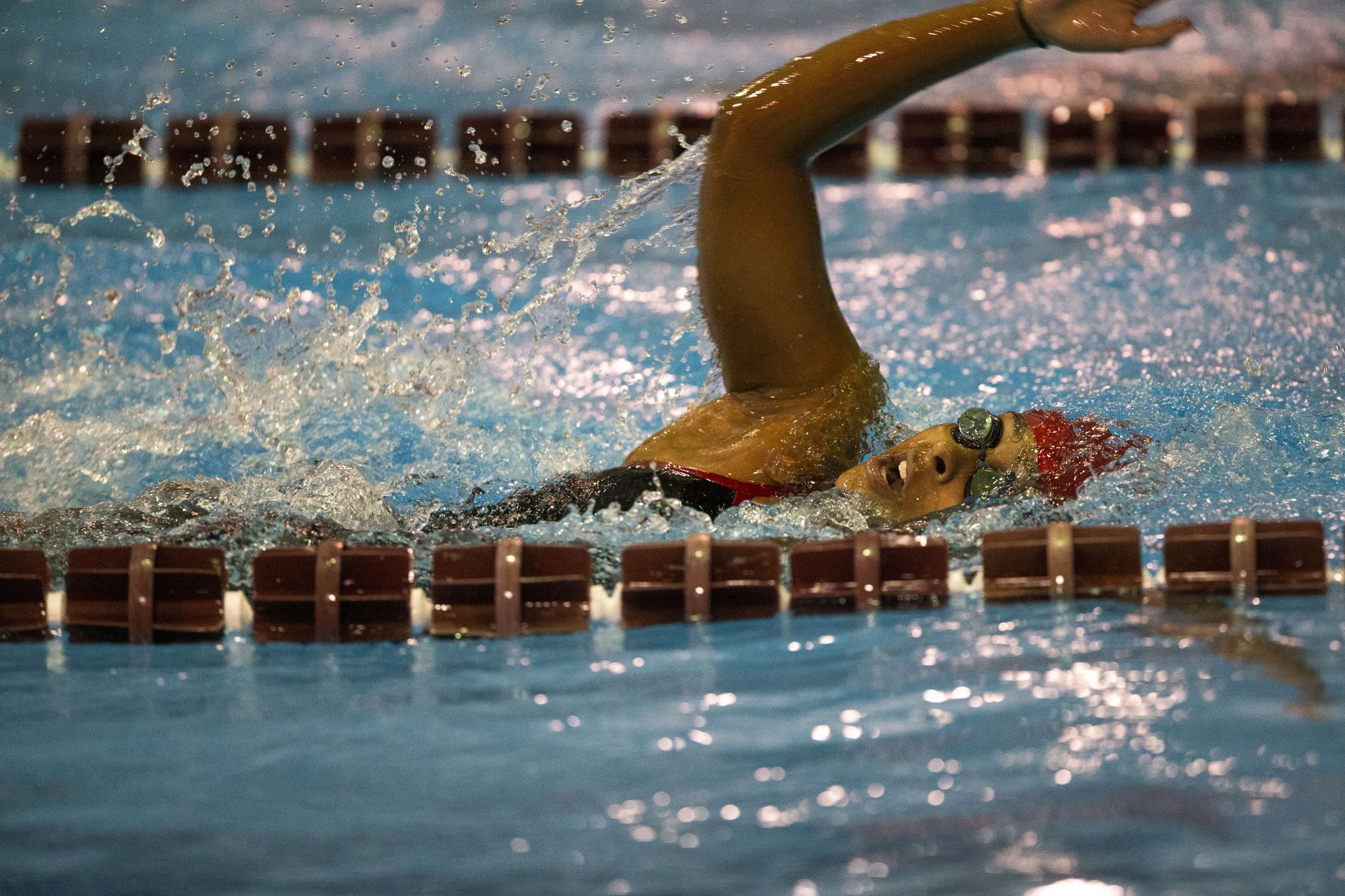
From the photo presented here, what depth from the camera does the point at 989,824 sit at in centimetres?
122

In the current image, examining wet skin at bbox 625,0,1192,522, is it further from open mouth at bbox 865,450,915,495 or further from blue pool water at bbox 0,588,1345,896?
blue pool water at bbox 0,588,1345,896

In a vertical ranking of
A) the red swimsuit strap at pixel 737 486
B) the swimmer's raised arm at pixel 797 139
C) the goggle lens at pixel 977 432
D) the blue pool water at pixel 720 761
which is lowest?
the blue pool water at pixel 720 761

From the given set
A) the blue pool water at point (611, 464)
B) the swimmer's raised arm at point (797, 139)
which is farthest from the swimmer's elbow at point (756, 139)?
the blue pool water at point (611, 464)

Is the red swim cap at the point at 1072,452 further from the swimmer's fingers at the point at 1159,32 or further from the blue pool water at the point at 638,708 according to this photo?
the swimmer's fingers at the point at 1159,32

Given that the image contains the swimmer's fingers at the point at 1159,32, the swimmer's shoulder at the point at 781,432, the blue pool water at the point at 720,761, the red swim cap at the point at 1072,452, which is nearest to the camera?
the blue pool water at the point at 720,761

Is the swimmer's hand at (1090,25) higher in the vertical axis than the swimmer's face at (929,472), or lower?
higher

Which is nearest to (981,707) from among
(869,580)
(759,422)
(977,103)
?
(869,580)

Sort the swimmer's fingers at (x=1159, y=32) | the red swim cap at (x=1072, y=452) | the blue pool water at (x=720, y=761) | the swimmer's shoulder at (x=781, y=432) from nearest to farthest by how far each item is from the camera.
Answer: the blue pool water at (x=720, y=761) < the swimmer's fingers at (x=1159, y=32) < the red swim cap at (x=1072, y=452) < the swimmer's shoulder at (x=781, y=432)

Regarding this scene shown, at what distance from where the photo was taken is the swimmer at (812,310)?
219 cm

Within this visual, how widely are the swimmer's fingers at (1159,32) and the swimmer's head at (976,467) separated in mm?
647

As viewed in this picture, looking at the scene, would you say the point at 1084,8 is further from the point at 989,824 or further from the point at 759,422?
the point at 989,824

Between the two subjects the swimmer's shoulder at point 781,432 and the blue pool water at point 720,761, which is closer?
the blue pool water at point 720,761

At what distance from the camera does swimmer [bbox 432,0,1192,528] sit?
7.19 ft

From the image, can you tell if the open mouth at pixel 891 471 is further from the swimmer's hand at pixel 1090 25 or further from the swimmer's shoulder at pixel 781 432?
the swimmer's hand at pixel 1090 25
